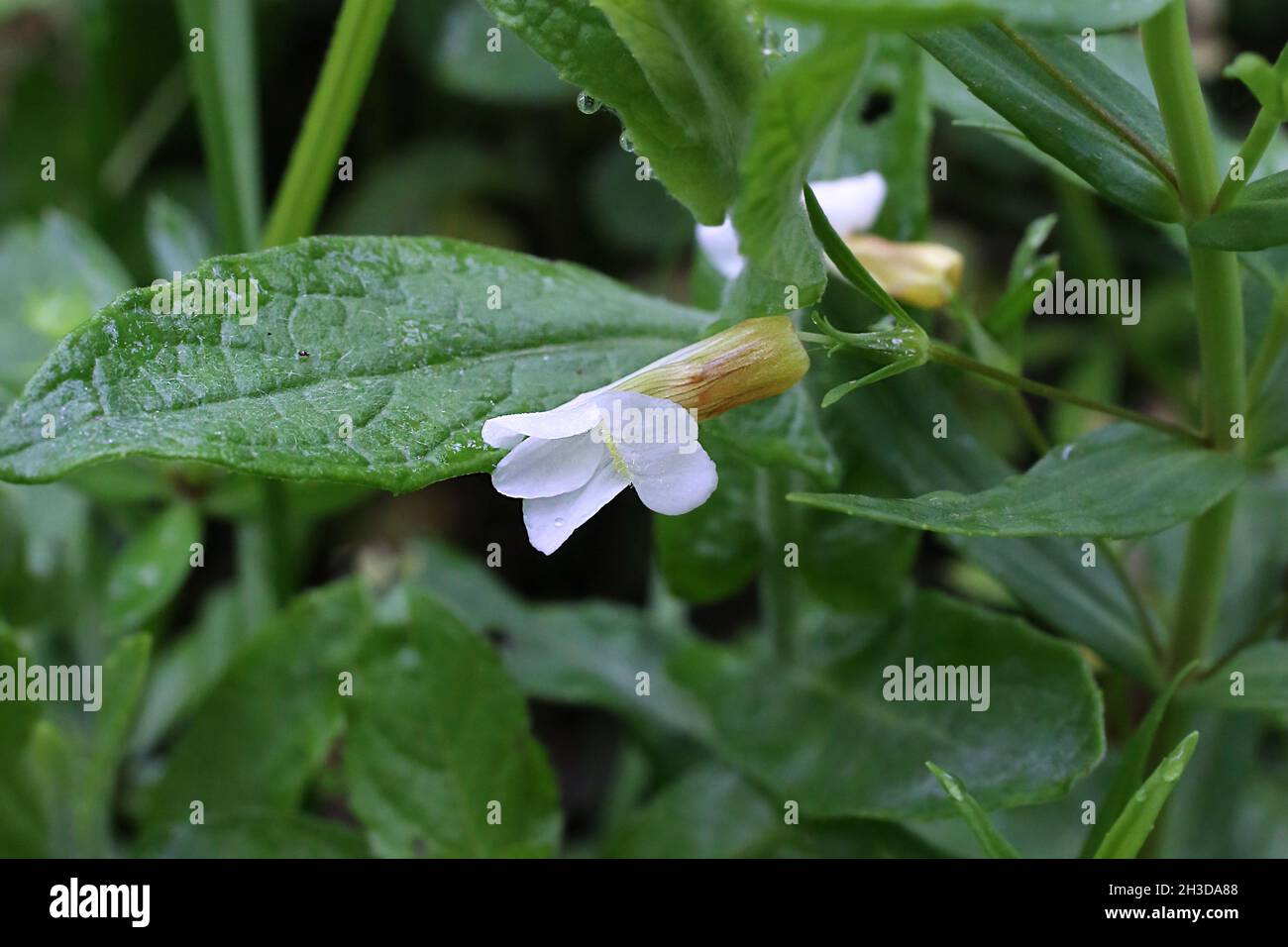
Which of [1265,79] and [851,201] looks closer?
[1265,79]

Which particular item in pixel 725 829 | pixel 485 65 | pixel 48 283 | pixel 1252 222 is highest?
pixel 485 65

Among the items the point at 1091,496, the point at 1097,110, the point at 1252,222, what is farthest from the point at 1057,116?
the point at 1091,496

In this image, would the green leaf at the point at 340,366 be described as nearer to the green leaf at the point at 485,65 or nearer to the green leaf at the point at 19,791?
the green leaf at the point at 19,791

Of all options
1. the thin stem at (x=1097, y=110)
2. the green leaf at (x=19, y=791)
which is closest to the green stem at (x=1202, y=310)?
the thin stem at (x=1097, y=110)

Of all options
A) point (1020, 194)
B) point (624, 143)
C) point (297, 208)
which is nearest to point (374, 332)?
point (624, 143)

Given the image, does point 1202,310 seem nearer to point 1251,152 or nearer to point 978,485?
point 1251,152

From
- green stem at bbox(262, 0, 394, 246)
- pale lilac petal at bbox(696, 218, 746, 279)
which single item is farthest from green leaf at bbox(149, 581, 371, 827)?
pale lilac petal at bbox(696, 218, 746, 279)
